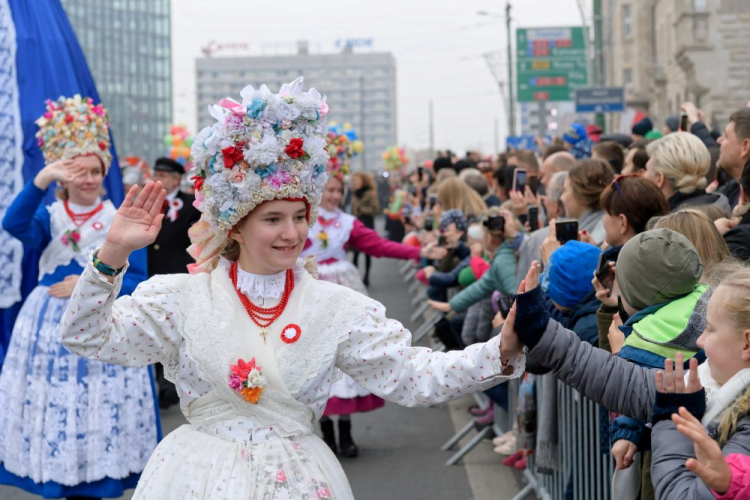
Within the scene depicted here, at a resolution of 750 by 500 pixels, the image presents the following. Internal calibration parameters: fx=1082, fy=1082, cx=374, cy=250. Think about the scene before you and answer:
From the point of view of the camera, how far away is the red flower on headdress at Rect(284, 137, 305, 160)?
3467 millimetres

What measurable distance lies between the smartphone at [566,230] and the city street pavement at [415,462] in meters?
2.43

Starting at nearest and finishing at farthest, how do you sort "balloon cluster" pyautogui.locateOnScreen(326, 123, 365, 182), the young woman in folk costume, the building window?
the young woman in folk costume → "balloon cluster" pyautogui.locateOnScreen(326, 123, 365, 182) → the building window

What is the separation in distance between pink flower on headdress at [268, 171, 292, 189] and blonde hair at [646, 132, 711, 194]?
10.0 ft

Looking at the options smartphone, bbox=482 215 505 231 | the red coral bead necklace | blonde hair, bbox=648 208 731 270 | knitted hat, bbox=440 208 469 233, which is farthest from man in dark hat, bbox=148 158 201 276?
the red coral bead necklace

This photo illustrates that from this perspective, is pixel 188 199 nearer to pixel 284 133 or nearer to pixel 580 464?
pixel 580 464

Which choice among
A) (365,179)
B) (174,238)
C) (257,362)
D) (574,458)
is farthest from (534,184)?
(365,179)

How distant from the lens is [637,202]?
4926mm

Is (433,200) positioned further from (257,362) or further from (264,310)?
(257,362)

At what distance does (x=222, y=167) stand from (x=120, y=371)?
2827 millimetres

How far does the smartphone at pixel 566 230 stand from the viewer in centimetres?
483

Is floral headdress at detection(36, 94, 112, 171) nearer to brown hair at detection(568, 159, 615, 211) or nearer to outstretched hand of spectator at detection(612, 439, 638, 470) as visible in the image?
brown hair at detection(568, 159, 615, 211)

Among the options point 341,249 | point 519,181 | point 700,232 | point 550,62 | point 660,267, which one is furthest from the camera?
point 550,62

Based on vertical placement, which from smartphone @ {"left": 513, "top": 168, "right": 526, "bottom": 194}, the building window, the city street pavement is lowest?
the city street pavement

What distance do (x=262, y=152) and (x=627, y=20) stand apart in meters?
56.7
